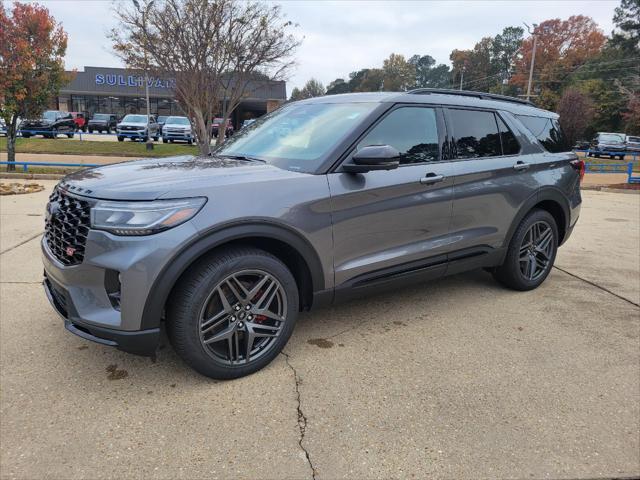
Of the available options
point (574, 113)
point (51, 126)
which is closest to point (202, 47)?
point (51, 126)

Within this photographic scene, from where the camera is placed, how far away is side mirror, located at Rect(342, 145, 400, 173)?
9.94ft

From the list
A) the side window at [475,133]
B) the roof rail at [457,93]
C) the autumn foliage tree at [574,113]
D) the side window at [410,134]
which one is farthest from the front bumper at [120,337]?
the autumn foliage tree at [574,113]

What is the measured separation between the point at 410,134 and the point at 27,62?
14.4 meters

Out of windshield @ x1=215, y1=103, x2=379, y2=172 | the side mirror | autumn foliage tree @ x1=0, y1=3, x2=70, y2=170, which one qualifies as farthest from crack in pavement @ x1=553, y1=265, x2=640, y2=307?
autumn foliage tree @ x1=0, y1=3, x2=70, y2=170

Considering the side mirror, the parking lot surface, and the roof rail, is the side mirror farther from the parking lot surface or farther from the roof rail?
the parking lot surface

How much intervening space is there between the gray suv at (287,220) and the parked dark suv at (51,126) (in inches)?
1072

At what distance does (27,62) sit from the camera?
13.8 metres

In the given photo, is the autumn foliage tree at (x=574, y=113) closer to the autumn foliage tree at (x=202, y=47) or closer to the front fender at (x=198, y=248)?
the autumn foliage tree at (x=202, y=47)

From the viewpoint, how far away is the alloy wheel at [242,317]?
2818mm

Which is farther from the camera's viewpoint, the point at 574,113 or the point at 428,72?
the point at 428,72

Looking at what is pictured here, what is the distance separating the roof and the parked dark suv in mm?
27214

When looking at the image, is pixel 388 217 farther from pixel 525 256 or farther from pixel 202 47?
pixel 202 47

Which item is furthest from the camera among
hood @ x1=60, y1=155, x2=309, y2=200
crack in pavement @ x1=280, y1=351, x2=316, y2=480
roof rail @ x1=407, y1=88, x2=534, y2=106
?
roof rail @ x1=407, y1=88, x2=534, y2=106

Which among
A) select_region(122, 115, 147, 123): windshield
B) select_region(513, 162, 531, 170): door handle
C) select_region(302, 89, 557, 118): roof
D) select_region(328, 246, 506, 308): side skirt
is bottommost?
select_region(328, 246, 506, 308): side skirt
